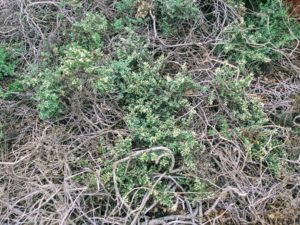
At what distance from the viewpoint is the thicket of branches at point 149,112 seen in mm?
2533

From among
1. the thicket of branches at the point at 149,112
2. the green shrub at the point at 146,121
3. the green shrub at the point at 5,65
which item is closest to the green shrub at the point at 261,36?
the thicket of branches at the point at 149,112

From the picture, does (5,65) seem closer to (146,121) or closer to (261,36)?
(146,121)

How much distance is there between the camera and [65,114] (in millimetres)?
2861

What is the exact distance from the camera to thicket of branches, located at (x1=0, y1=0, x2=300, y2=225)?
253 centimetres

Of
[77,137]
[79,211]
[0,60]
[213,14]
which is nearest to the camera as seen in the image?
[79,211]

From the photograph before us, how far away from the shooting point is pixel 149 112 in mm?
2711

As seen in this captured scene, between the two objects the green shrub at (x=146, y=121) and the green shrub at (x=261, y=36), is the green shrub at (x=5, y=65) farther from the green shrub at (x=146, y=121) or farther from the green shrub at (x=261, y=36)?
the green shrub at (x=261, y=36)

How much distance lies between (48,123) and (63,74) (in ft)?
1.01

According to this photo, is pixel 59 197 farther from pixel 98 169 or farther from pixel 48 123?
pixel 48 123

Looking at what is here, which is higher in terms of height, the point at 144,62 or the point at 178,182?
the point at 144,62

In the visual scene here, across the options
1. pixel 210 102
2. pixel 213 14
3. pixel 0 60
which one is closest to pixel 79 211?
pixel 210 102

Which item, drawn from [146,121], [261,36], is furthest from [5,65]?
[261,36]

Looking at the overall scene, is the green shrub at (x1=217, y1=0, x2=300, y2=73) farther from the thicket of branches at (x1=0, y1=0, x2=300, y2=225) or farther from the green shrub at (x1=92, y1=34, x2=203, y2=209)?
the green shrub at (x1=92, y1=34, x2=203, y2=209)

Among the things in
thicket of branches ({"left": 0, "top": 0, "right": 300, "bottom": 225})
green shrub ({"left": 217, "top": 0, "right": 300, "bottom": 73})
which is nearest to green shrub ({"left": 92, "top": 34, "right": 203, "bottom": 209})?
thicket of branches ({"left": 0, "top": 0, "right": 300, "bottom": 225})
